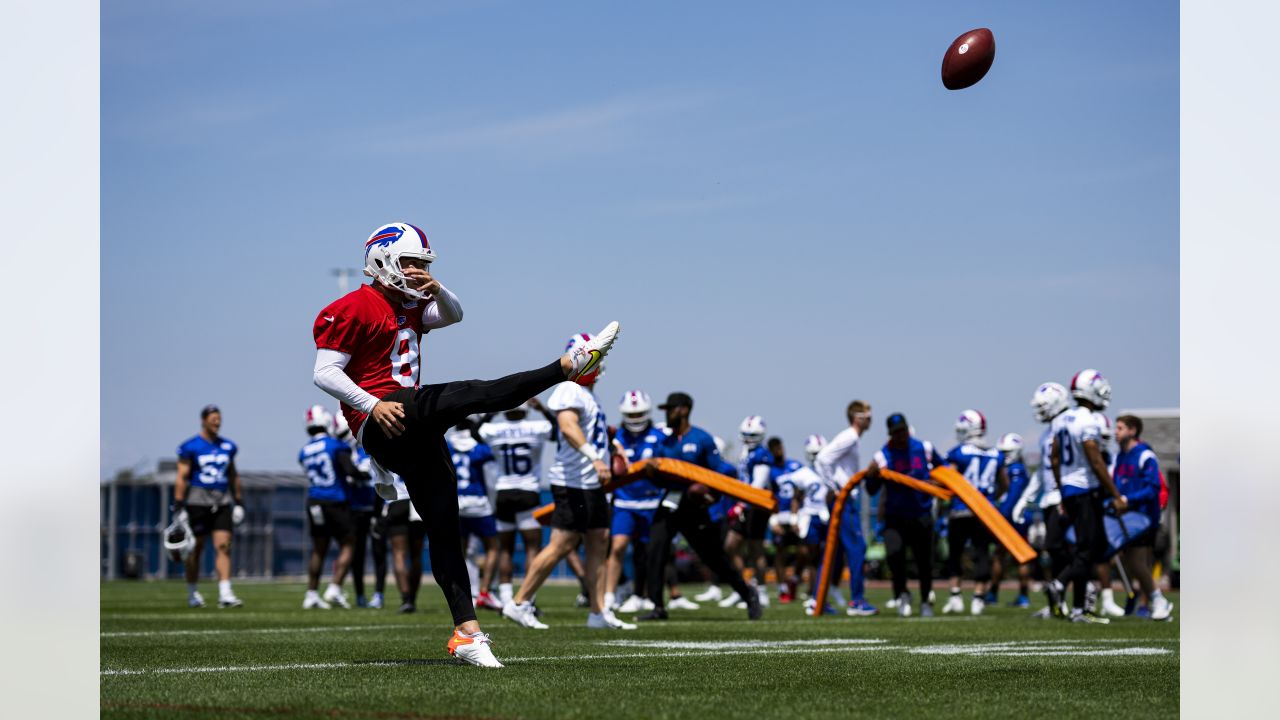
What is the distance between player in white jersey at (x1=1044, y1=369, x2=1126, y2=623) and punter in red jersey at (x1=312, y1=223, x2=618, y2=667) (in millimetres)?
6804

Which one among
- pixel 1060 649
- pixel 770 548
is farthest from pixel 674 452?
pixel 770 548

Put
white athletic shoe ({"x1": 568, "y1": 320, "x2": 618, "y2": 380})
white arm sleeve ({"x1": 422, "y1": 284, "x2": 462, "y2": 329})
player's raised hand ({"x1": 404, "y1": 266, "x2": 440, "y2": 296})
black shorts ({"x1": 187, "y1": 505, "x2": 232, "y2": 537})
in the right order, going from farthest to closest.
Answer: black shorts ({"x1": 187, "y1": 505, "x2": 232, "y2": 537})
white arm sleeve ({"x1": 422, "y1": 284, "x2": 462, "y2": 329})
player's raised hand ({"x1": 404, "y1": 266, "x2": 440, "y2": 296})
white athletic shoe ({"x1": 568, "y1": 320, "x2": 618, "y2": 380})

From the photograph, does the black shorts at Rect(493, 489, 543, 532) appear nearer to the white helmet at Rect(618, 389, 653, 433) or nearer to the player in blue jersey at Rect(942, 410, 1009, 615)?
the white helmet at Rect(618, 389, 653, 433)

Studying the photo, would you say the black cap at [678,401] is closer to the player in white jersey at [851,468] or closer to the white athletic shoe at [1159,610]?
the player in white jersey at [851,468]

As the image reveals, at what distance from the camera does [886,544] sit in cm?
1477

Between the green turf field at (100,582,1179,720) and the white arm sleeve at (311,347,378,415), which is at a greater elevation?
the white arm sleeve at (311,347,378,415)

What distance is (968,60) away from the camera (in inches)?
373

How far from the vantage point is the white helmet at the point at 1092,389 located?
13.0 metres

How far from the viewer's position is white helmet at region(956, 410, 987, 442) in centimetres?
1784

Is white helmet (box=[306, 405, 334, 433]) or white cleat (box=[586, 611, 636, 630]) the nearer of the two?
white cleat (box=[586, 611, 636, 630])

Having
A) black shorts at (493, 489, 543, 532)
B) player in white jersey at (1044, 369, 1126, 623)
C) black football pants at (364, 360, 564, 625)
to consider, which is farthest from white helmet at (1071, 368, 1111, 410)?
black football pants at (364, 360, 564, 625)

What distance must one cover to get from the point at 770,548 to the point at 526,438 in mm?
16070

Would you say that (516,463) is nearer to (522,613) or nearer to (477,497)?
(477,497)
